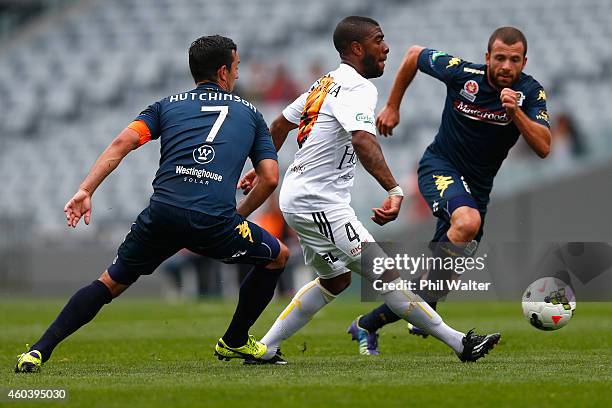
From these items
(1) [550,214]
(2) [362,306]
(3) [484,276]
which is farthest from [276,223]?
(3) [484,276]

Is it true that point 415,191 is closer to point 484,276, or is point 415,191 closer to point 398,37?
point 398,37

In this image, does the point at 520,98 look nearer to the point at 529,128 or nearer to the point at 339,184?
the point at 529,128

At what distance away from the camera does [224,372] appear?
7.09 m

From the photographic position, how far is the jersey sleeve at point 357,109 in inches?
283

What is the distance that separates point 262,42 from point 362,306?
12005mm

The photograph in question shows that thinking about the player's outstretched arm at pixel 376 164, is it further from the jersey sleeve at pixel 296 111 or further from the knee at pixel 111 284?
the knee at pixel 111 284

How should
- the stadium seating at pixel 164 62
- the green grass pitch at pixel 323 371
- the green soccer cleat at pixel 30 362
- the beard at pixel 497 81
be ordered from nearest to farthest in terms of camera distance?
1. the green grass pitch at pixel 323 371
2. the green soccer cleat at pixel 30 362
3. the beard at pixel 497 81
4. the stadium seating at pixel 164 62

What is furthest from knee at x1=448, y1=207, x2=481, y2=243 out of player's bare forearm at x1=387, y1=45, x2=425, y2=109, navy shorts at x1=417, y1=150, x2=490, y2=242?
player's bare forearm at x1=387, y1=45, x2=425, y2=109

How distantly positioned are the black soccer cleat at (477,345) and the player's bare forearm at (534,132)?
126cm

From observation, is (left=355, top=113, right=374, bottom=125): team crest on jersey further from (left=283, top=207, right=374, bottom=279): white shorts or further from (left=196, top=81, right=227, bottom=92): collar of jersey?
(left=196, top=81, right=227, bottom=92): collar of jersey

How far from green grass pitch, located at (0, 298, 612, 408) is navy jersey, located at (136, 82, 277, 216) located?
42.5 inches

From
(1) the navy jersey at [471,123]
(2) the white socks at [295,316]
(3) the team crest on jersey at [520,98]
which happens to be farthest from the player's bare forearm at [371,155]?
(1) the navy jersey at [471,123]

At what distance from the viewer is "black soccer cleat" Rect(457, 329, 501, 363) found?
7348mm

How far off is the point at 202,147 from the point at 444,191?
2000 mm
